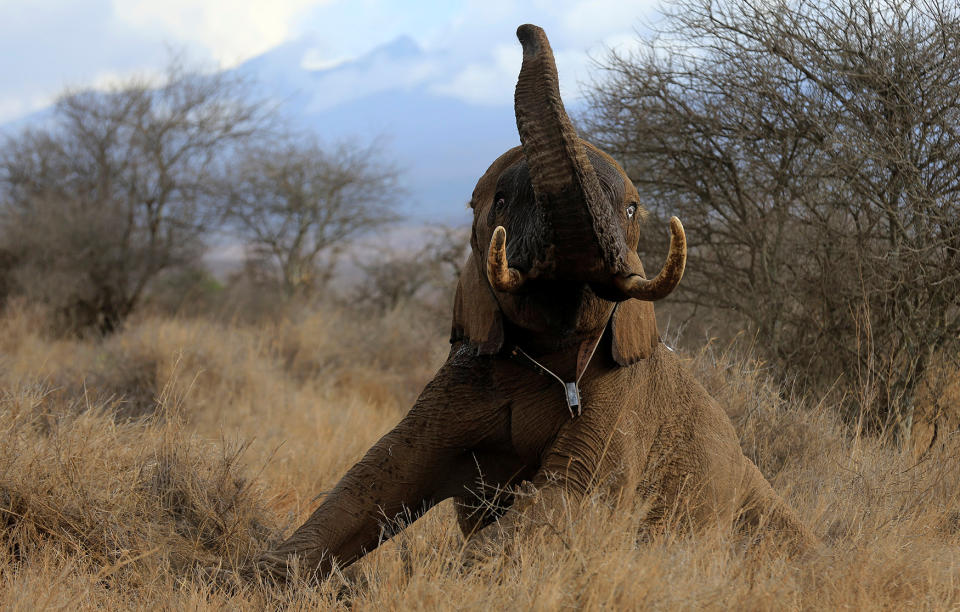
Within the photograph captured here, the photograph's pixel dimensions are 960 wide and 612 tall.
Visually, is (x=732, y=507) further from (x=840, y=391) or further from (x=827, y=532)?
(x=840, y=391)

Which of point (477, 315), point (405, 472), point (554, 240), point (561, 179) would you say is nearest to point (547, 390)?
point (477, 315)

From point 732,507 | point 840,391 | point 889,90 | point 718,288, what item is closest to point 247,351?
point 718,288

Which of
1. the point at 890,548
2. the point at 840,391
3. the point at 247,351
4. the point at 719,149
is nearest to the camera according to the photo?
the point at 890,548

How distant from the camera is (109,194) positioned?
61.0 feet

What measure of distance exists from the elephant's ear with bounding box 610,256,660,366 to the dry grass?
0.53 m

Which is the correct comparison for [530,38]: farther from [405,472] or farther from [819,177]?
[819,177]

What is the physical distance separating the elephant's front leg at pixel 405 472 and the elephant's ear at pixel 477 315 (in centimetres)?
14

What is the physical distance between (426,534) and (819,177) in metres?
4.59

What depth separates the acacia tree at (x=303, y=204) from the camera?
20547 mm

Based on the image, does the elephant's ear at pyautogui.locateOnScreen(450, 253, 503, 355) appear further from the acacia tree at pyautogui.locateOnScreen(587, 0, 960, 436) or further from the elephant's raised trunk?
the acacia tree at pyautogui.locateOnScreen(587, 0, 960, 436)

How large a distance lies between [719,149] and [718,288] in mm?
1240

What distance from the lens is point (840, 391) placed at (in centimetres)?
703

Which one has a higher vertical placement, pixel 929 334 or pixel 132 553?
pixel 929 334

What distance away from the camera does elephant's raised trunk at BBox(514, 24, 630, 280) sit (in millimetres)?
2826
